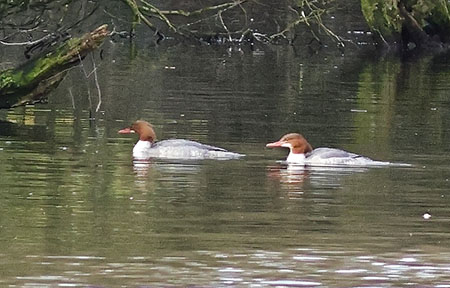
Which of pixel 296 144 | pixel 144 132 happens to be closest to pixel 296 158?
pixel 296 144

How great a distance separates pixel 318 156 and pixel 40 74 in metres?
4.54

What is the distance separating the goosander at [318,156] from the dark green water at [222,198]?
326 mm

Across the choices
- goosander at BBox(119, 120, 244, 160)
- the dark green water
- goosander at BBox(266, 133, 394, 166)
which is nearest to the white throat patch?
goosander at BBox(266, 133, 394, 166)

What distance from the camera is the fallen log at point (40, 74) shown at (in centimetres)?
1753

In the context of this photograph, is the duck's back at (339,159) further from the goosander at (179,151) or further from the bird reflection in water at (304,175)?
the goosander at (179,151)

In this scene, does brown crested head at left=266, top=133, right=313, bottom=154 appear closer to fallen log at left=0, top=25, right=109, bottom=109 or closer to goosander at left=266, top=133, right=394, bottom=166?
goosander at left=266, top=133, right=394, bottom=166

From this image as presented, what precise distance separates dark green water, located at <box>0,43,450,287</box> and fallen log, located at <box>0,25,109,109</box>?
42cm

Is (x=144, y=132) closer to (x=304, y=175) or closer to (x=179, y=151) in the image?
(x=179, y=151)

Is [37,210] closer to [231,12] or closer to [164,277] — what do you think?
[164,277]

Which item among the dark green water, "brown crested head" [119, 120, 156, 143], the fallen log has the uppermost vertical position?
the fallen log

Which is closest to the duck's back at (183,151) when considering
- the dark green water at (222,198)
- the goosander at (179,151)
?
the goosander at (179,151)

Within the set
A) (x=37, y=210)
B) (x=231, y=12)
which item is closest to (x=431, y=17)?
(x=231, y=12)

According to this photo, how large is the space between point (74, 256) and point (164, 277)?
33.4 inches

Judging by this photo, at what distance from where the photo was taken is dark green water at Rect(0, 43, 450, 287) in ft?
28.1
